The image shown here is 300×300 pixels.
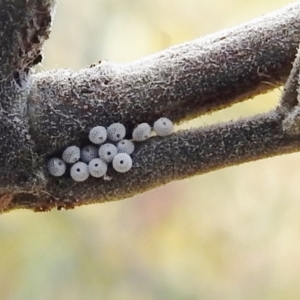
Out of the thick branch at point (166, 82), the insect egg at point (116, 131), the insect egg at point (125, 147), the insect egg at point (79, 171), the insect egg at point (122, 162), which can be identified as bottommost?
the insect egg at point (79, 171)

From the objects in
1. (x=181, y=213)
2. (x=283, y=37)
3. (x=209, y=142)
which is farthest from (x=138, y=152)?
(x=181, y=213)

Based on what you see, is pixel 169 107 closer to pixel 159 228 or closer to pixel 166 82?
pixel 166 82

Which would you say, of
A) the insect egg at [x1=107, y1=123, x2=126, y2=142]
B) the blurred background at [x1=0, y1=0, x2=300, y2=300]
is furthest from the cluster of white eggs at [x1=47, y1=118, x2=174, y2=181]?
the blurred background at [x1=0, y1=0, x2=300, y2=300]

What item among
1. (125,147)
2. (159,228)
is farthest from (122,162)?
(159,228)

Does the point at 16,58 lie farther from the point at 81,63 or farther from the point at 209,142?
the point at 81,63

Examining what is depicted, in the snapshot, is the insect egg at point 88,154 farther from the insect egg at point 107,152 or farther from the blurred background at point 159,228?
the blurred background at point 159,228

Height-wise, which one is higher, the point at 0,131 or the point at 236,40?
the point at 236,40

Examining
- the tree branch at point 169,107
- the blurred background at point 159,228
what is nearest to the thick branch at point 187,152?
the tree branch at point 169,107
